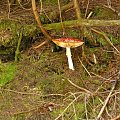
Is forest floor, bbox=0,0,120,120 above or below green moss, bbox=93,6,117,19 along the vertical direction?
below

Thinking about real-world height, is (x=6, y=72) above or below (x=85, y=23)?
below

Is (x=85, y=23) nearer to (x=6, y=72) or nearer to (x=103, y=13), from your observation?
(x=103, y=13)

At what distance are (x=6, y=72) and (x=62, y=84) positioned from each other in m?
0.66

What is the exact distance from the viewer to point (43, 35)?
4242mm

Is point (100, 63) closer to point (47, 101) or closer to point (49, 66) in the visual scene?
point (49, 66)

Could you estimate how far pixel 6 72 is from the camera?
12.1 ft

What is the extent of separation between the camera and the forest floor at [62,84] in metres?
3.14

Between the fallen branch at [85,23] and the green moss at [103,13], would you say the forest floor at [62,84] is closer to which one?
the fallen branch at [85,23]

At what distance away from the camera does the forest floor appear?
3.14 metres

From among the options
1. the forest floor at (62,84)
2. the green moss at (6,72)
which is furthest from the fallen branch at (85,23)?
the green moss at (6,72)

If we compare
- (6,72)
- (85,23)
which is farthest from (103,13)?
(6,72)

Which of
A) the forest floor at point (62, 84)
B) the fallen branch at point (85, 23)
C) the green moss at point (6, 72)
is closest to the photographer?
the forest floor at point (62, 84)

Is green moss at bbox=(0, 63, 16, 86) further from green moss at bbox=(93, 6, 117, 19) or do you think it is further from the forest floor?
green moss at bbox=(93, 6, 117, 19)

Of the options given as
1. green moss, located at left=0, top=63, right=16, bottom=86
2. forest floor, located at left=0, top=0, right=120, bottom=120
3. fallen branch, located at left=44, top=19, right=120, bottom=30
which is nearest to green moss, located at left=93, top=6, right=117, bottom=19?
forest floor, located at left=0, top=0, right=120, bottom=120
